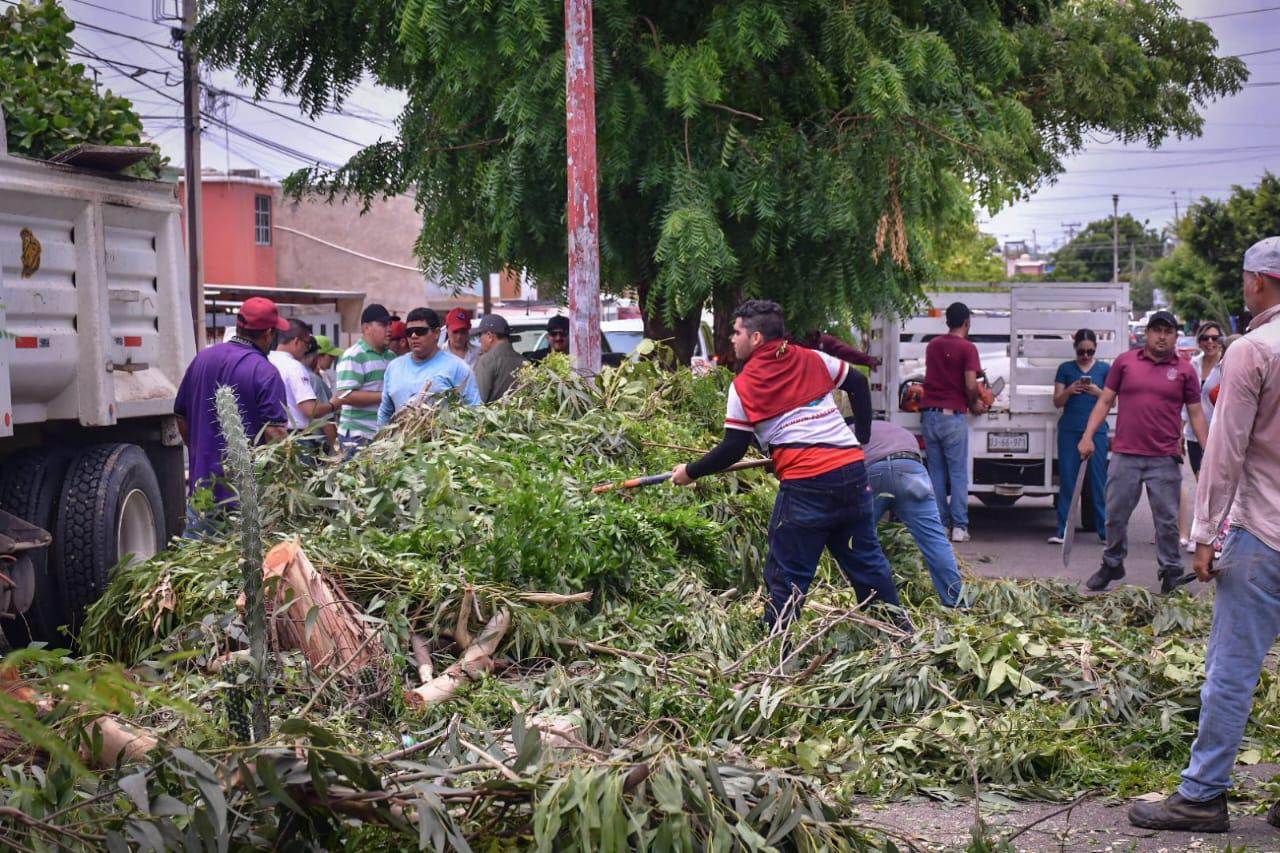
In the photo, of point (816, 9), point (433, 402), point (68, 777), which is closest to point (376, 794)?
point (68, 777)

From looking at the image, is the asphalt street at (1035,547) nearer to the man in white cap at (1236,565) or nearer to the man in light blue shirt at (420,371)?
the man in light blue shirt at (420,371)

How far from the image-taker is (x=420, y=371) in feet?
29.3

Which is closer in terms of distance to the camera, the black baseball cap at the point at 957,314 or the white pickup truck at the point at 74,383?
the white pickup truck at the point at 74,383

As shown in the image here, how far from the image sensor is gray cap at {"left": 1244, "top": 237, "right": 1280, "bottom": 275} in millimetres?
4918

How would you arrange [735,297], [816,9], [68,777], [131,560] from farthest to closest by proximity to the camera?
1. [735,297]
2. [816,9]
3. [131,560]
4. [68,777]

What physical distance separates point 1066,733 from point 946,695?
48 cm

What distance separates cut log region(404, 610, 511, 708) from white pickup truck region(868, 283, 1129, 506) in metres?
8.17

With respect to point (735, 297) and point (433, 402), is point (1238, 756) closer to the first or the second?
point (433, 402)

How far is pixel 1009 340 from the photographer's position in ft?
46.4

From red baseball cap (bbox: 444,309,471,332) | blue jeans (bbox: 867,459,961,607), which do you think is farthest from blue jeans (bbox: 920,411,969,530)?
blue jeans (bbox: 867,459,961,607)

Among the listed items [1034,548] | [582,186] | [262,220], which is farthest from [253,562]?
[262,220]

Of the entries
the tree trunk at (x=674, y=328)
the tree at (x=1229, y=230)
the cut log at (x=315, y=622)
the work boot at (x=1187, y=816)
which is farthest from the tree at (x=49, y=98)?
the tree at (x=1229, y=230)

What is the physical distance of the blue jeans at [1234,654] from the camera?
15.6 ft

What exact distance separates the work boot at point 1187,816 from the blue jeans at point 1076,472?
821cm
